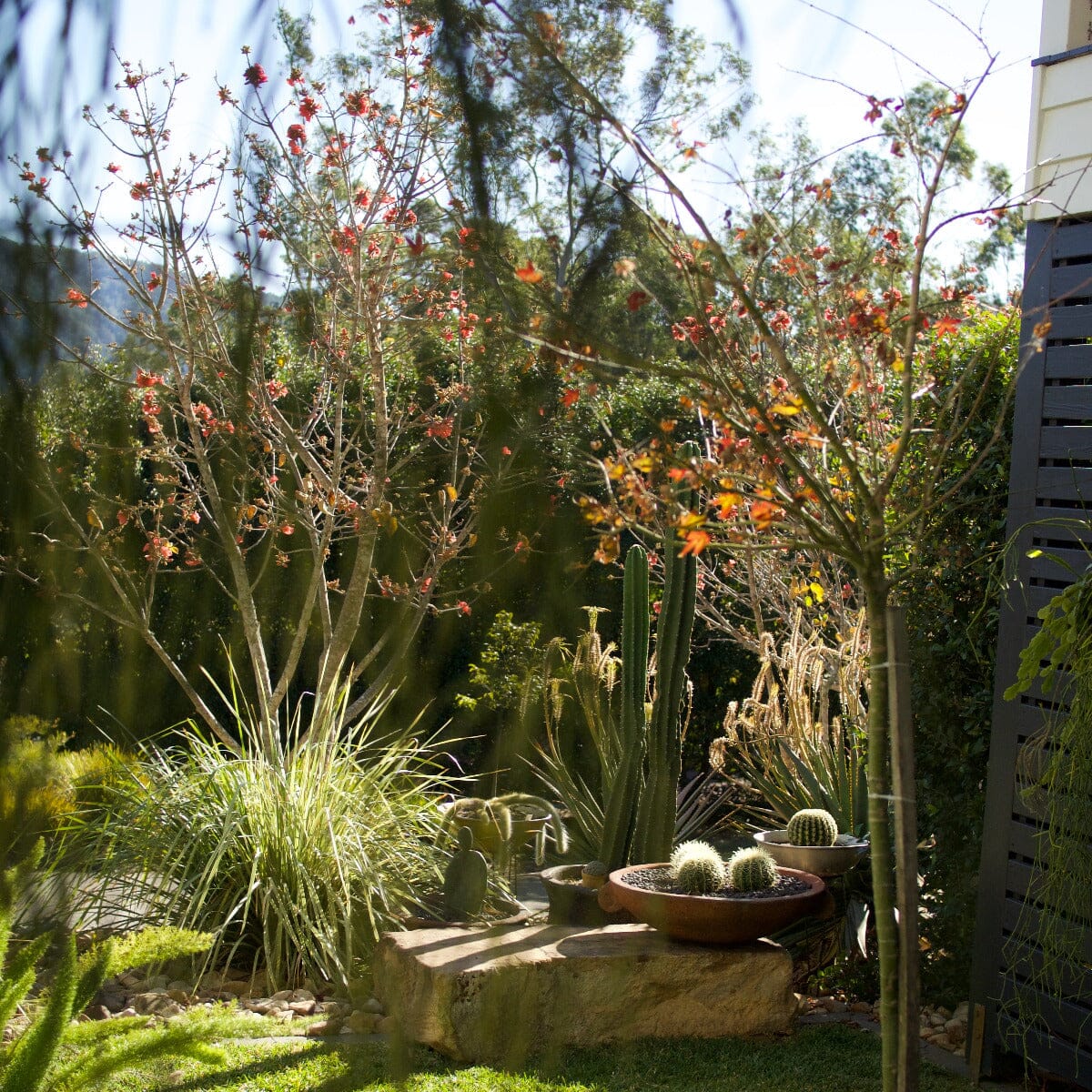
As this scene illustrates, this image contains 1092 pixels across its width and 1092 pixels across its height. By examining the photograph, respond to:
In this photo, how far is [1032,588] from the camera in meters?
2.85

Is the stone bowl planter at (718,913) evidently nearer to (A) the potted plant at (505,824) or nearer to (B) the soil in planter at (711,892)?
(B) the soil in planter at (711,892)

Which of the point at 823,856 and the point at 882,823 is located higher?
the point at 882,823

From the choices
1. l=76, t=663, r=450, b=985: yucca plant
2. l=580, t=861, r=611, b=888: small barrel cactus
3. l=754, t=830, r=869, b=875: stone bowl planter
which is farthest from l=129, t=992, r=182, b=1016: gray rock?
l=754, t=830, r=869, b=875: stone bowl planter

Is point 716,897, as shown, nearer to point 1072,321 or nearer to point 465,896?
point 465,896

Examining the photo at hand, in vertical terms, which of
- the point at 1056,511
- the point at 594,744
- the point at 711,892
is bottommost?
the point at 711,892

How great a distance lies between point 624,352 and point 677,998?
9.72 ft

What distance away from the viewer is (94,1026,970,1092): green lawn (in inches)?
98.0

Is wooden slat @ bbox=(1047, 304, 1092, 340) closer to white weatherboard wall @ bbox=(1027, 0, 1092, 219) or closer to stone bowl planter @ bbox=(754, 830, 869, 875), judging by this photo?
white weatherboard wall @ bbox=(1027, 0, 1092, 219)

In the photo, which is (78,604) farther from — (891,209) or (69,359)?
(891,209)

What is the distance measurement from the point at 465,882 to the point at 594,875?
56 centimetres

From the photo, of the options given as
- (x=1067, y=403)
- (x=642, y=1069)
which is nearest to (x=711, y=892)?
(x=642, y=1069)

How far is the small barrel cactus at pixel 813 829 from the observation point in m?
3.74

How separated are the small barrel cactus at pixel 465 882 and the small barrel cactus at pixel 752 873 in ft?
2.46

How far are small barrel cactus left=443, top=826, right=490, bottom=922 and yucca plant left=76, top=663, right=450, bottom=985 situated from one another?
23cm
